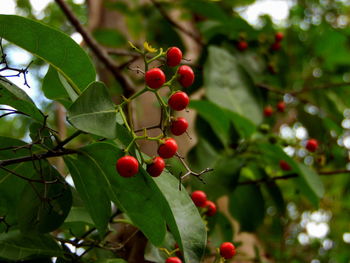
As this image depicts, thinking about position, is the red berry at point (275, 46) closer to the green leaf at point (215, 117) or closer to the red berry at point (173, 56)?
the green leaf at point (215, 117)

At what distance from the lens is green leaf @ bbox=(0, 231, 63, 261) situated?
105 cm

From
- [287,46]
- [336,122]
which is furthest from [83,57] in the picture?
[287,46]

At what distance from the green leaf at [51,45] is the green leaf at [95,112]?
0.42 ft

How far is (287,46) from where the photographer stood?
106 inches

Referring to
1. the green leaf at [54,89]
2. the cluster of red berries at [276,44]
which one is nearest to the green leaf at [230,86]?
the cluster of red berries at [276,44]

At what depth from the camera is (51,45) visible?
37.8 inches

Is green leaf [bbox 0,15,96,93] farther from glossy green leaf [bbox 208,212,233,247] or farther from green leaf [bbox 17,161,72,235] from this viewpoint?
glossy green leaf [bbox 208,212,233,247]

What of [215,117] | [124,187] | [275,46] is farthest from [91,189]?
[275,46]

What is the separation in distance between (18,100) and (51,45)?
0.13m

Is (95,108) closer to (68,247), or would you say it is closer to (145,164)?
(145,164)

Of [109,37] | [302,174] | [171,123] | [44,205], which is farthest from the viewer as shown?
[109,37]

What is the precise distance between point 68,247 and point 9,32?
530 millimetres

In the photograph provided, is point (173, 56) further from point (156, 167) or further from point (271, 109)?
point (271, 109)

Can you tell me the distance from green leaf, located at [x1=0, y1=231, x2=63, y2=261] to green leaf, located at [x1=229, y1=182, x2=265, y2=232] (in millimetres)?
901
